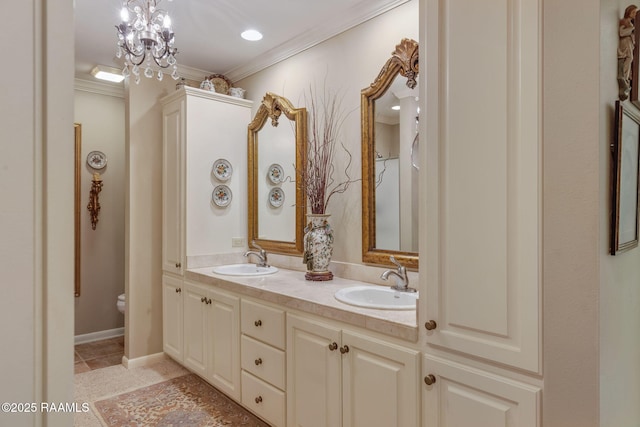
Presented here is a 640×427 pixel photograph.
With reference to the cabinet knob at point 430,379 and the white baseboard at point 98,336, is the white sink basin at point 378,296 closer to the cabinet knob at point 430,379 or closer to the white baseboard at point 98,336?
the cabinet knob at point 430,379

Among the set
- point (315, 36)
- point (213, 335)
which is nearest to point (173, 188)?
point (213, 335)

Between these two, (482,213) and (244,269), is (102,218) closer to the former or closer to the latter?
(244,269)

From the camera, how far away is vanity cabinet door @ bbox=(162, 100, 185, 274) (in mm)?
3115

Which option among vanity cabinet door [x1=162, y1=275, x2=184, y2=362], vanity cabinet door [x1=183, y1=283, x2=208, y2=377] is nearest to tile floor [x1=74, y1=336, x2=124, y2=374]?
vanity cabinet door [x1=162, y1=275, x2=184, y2=362]

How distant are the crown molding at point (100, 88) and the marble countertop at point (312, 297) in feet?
7.78

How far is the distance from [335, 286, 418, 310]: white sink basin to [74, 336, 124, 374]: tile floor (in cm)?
248

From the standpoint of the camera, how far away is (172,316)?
3.20 metres

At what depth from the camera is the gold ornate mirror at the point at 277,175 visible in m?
2.96

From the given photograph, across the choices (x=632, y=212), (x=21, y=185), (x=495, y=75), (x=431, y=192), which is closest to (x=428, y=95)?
(x=495, y=75)

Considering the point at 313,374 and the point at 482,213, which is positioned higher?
the point at 482,213

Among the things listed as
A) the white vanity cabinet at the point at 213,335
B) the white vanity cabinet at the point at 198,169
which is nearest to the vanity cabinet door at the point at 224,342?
the white vanity cabinet at the point at 213,335

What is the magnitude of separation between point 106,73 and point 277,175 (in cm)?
193

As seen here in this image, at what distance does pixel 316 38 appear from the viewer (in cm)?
283

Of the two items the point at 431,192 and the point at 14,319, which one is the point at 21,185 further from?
the point at 431,192
